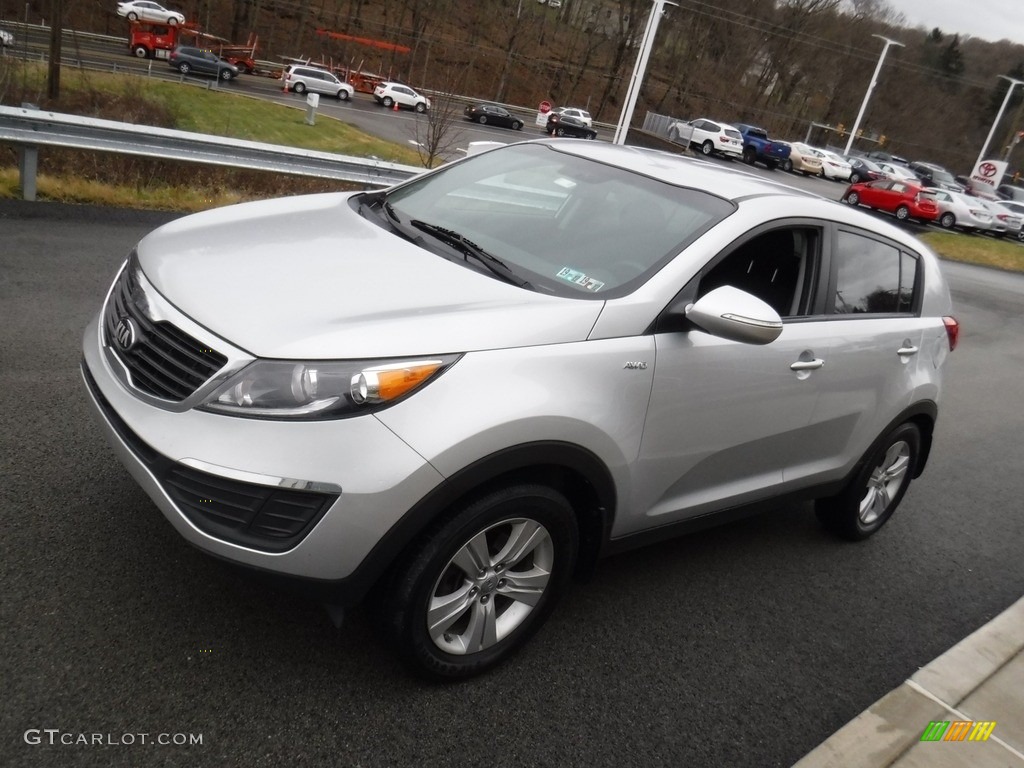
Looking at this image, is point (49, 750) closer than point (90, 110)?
Yes

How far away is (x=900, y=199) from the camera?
110ft

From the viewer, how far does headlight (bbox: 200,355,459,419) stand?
101 inches

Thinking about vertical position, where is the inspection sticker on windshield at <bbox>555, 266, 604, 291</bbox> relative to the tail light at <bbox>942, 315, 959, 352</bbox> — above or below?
above

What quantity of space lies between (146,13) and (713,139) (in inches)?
1349

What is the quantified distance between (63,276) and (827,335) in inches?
211

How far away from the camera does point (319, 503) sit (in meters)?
2.53

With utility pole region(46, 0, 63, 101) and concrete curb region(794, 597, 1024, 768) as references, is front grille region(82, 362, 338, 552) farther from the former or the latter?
utility pole region(46, 0, 63, 101)

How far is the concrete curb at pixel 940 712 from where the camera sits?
3189 millimetres

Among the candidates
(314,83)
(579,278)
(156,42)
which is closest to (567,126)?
(314,83)

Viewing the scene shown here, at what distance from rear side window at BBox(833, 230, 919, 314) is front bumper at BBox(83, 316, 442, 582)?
244cm

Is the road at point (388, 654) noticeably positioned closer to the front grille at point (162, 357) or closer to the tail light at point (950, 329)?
the front grille at point (162, 357)

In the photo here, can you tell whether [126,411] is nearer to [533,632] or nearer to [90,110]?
[533,632]

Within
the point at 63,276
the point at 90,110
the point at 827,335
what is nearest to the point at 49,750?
the point at 827,335

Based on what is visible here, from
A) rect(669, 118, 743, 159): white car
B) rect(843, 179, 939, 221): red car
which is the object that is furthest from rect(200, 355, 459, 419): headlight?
rect(669, 118, 743, 159): white car
